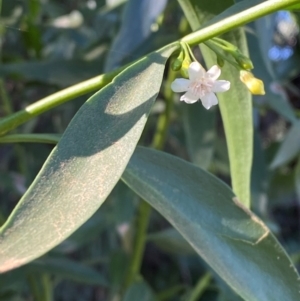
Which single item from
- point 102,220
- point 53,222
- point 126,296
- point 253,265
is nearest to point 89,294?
point 102,220

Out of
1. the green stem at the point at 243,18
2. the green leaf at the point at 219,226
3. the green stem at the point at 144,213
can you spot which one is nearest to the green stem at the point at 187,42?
the green stem at the point at 243,18

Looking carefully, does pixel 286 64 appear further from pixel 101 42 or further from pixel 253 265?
pixel 253 265

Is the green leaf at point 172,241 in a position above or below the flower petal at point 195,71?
below

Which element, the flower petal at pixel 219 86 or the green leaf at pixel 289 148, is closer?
the flower petal at pixel 219 86

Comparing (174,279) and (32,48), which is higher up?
(32,48)

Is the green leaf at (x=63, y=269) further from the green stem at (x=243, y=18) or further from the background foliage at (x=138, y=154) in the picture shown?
the green stem at (x=243, y=18)

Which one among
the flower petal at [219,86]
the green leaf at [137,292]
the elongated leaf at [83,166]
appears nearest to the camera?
the elongated leaf at [83,166]
